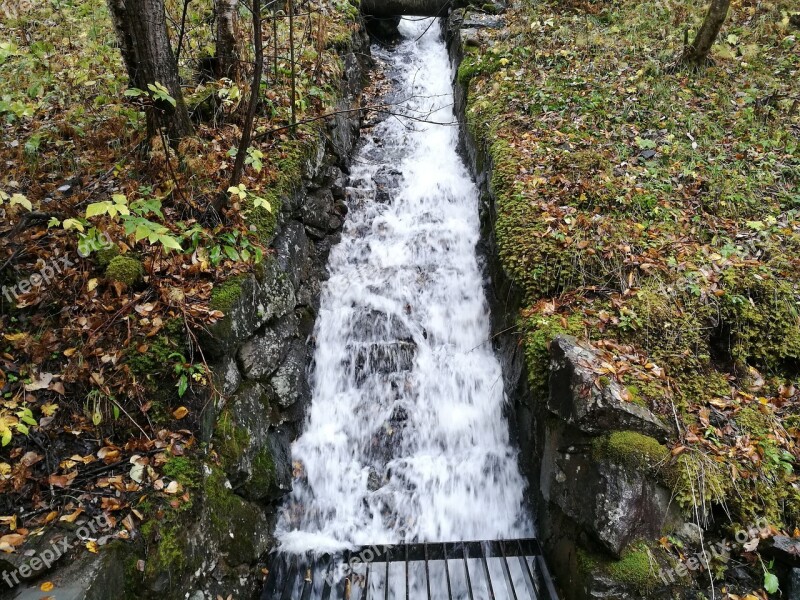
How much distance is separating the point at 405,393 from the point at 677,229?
163 inches

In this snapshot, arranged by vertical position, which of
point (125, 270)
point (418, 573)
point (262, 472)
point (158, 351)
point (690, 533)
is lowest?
point (418, 573)

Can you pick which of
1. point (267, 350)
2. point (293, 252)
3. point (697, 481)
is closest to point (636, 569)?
point (697, 481)

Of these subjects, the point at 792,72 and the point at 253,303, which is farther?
the point at 792,72

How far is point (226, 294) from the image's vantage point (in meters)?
4.24

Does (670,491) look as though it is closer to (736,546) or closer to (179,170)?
(736,546)

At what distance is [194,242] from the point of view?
14.4 ft

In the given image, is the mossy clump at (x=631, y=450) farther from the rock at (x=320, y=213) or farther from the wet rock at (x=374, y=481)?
the rock at (x=320, y=213)

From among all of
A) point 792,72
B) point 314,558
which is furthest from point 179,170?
point 792,72

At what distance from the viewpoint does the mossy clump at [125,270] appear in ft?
12.8

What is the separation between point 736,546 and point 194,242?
5.61 metres

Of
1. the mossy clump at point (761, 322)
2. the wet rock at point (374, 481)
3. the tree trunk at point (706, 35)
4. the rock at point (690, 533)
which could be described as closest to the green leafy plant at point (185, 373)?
the wet rock at point (374, 481)

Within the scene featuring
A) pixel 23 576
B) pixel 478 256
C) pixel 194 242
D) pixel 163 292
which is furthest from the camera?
pixel 478 256

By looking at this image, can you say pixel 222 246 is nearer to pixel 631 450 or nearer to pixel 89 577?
pixel 89 577

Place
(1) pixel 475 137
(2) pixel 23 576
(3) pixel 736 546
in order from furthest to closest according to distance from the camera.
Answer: (1) pixel 475 137
(3) pixel 736 546
(2) pixel 23 576
